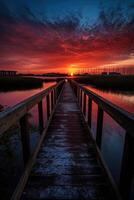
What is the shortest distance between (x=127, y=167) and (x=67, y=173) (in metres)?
1.32

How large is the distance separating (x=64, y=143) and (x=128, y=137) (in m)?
2.45

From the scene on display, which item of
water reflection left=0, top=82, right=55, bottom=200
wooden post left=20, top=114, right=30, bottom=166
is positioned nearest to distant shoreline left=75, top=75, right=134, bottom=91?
water reflection left=0, top=82, right=55, bottom=200

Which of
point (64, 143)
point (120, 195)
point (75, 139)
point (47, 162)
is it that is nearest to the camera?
point (120, 195)

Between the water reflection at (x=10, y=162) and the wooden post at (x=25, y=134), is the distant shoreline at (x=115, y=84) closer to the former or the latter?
the water reflection at (x=10, y=162)

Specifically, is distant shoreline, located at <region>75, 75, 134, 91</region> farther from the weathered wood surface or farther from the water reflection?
the weathered wood surface

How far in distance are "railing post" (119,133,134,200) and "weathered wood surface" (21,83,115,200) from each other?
388 mm

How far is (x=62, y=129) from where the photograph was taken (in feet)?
15.4

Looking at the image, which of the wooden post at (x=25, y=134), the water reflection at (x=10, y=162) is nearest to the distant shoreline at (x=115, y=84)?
the water reflection at (x=10, y=162)

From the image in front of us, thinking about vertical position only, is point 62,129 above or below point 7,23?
below

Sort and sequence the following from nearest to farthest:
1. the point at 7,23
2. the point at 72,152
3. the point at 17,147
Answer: the point at 72,152
the point at 17,147
the point at 7,23

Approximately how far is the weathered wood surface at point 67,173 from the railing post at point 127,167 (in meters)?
0.39

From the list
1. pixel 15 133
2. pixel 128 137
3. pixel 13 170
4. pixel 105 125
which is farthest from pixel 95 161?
pixel 105 125

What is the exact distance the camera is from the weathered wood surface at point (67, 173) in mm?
2039

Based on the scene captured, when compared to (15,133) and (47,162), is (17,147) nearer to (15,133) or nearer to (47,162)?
(15,133)
